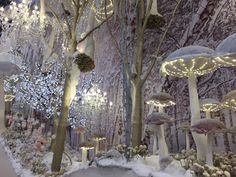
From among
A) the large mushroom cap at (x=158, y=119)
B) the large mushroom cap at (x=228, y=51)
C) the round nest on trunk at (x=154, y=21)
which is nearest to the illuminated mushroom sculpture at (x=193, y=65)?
the large mushroom cap at (x=228, y=51)

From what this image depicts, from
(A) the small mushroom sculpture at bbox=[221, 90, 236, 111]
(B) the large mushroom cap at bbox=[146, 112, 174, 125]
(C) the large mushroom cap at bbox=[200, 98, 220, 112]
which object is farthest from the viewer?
(C) the large mushroom cap at bbox=[200, 98, 220, 112]

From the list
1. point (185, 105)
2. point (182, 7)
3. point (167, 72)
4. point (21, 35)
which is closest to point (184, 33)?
point (182, 7)

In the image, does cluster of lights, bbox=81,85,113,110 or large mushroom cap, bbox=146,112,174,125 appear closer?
large mushroom cap, bbox=146,112,174,125

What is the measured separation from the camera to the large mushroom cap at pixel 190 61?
14.9 ft

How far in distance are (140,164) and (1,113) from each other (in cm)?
358

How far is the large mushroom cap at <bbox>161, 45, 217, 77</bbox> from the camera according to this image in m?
4.54

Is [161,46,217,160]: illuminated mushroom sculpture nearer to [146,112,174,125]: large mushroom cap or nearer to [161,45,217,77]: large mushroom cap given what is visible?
[161,45,217,77]: large mushroom cap

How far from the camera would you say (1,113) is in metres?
7.09

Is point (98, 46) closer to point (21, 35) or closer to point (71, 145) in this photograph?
point (21, 35)

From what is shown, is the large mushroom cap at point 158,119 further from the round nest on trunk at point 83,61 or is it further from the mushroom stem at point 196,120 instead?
the round nest on trunk at point 83,61

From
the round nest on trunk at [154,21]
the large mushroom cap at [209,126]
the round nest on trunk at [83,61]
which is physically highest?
the round nest on trunk at [154,21]

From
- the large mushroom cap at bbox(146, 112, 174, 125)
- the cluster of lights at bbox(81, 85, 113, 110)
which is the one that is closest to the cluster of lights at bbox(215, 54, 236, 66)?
the large mushroom cap at bbox(146, 112, 174, 125)

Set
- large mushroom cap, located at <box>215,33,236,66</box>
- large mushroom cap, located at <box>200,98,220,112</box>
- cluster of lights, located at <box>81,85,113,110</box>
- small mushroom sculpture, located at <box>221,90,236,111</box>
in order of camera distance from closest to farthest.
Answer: large mushroom cap, located at <box>215,33,236,66</box>
small mushroom sculpture, located at <box>221,90,236,111</box>
large mushroom cap, located at <box>200,98,220,112</box>
cluster of lights, located at <box>81,85,113,110</box>

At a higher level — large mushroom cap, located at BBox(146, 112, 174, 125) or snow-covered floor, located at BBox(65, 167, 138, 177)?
large mushroom cap, located at BBox(146, 112, 174, 125)
